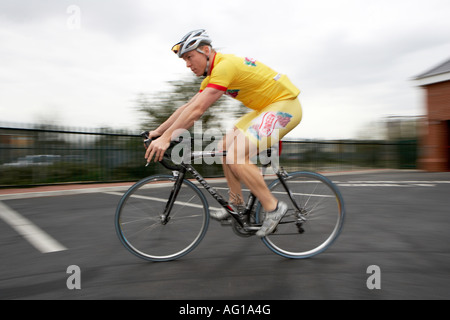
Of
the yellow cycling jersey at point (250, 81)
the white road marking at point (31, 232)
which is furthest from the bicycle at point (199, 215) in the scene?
the white road marking at point (31, 232)

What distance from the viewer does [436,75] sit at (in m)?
17.2

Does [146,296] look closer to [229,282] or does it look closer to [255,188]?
[229,282]

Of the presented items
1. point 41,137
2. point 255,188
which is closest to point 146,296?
point 255,188

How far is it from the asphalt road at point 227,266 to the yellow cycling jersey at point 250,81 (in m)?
1.45

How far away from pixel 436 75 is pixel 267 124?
17.4 meters

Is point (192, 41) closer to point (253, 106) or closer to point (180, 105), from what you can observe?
point (253, 106)

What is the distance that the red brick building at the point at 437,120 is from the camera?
1689cm

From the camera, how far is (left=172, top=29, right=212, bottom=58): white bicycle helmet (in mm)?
2959

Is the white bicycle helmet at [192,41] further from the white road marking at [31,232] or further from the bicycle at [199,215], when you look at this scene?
the white road marking at [31,232]

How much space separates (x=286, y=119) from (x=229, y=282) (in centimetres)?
143

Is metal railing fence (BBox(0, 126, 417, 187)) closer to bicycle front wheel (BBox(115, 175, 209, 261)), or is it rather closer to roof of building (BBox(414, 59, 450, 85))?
bicycle front wheel (BBox(115, 175, 209, 261))

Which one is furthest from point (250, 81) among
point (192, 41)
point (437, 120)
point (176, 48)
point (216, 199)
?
point (437, 120)

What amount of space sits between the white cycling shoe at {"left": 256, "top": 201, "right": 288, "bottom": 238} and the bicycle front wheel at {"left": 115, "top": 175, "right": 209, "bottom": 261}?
1.73ft

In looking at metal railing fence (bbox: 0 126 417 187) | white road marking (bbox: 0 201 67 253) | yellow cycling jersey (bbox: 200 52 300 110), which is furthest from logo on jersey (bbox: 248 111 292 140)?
metal railing fence (bbox: 0 126 417 187)
